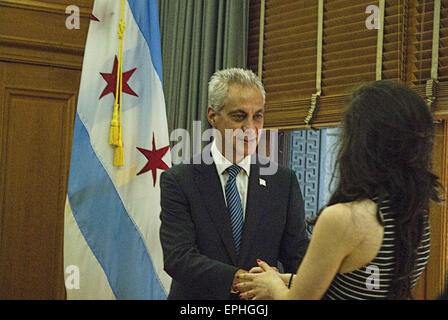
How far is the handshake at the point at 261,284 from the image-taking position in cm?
154

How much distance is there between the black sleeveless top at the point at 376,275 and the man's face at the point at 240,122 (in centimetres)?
88

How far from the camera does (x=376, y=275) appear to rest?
1.35 meters

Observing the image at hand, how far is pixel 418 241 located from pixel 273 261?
2.71ft

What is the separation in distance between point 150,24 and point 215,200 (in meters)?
1.72

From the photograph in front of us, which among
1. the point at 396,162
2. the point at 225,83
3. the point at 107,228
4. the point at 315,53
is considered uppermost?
the point at 315,53

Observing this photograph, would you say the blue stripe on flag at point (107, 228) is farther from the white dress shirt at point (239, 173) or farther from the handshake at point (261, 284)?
the handshake at point (261, 284)

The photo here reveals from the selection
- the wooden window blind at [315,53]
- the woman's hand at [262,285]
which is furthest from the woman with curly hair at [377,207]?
the wooden window blind at [315,53]

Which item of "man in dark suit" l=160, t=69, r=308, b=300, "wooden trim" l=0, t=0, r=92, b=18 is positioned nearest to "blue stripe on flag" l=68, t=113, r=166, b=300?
"wooden trim" l=0, t=0, r=92, b=18

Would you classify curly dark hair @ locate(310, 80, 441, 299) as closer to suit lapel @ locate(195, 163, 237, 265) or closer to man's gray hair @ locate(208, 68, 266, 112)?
suit lapel @ locate(195, 163, 237, 265)

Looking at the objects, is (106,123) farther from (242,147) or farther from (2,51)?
(242,147)

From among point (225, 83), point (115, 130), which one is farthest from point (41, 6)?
point (225, 83)

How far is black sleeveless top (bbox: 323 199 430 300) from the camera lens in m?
1.34

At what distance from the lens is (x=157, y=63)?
3.46 meters

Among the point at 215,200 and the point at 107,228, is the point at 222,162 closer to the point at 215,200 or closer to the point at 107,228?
the point at 215,200
